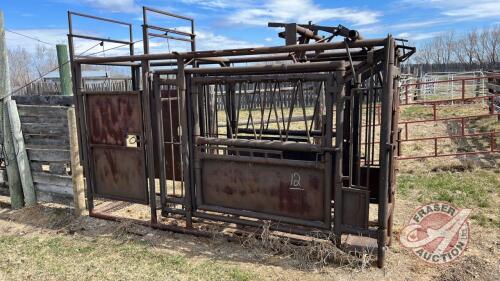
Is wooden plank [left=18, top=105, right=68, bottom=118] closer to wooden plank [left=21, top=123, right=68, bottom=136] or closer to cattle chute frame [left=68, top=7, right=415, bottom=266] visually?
wooden plank [left=21, top=123, right=68, bottom=136]

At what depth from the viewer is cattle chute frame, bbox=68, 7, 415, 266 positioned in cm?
395

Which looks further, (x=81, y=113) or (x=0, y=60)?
(x=0, y=60)

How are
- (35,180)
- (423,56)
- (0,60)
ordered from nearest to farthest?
→ 1. (0,60)
2. (35,180)
3. (423,56)

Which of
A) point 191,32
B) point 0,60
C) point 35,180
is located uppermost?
point 191,32

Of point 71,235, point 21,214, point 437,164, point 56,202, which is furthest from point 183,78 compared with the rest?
point 437,164

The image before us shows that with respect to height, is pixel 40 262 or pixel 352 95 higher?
pixel 352 95

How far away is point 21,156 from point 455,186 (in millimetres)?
7096

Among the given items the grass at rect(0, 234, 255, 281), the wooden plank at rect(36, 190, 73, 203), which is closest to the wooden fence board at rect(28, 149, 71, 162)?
the wooden plank at rect(36, 190, 73, 203)

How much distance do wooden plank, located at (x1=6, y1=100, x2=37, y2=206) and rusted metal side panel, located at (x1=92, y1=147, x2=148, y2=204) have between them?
4.61 feet

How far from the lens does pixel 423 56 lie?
54.6 metres

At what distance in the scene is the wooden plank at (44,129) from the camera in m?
5.84

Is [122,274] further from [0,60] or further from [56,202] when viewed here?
[0,60]

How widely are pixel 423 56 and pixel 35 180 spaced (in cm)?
5706

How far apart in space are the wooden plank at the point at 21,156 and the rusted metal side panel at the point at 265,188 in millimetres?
3249
